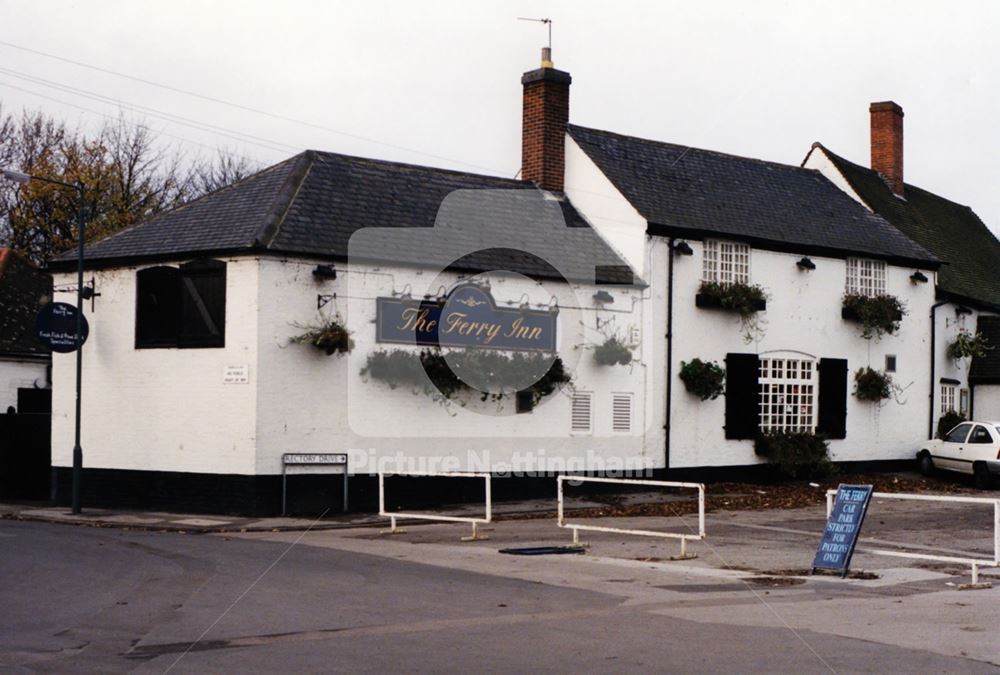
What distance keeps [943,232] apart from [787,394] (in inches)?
494

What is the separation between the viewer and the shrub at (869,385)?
31125mm

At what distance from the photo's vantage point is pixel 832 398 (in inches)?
1214

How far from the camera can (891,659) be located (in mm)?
9266

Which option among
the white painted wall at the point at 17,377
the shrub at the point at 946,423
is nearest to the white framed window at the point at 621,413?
the shrub at the point at 946,423

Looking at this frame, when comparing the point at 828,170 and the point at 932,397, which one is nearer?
the point at 932,397

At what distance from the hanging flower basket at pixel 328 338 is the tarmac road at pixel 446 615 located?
240 inches

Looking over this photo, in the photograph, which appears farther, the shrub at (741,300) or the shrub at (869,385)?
the shrub at (869,385)

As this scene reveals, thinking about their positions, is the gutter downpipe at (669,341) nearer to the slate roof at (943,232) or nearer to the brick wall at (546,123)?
the brick wall at (546,123)

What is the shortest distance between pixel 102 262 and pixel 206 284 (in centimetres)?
294

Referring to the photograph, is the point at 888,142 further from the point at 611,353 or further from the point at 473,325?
the point at 473,325

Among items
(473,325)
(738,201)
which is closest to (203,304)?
(473,325)

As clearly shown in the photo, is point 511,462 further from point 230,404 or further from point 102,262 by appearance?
point 102,262

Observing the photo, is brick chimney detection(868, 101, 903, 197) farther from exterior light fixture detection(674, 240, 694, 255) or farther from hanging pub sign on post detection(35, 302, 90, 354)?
hanging pub sign on post detection(35, 302, 90, 354)

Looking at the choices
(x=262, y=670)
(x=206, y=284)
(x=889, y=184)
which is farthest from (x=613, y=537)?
(x=889, y=184)
